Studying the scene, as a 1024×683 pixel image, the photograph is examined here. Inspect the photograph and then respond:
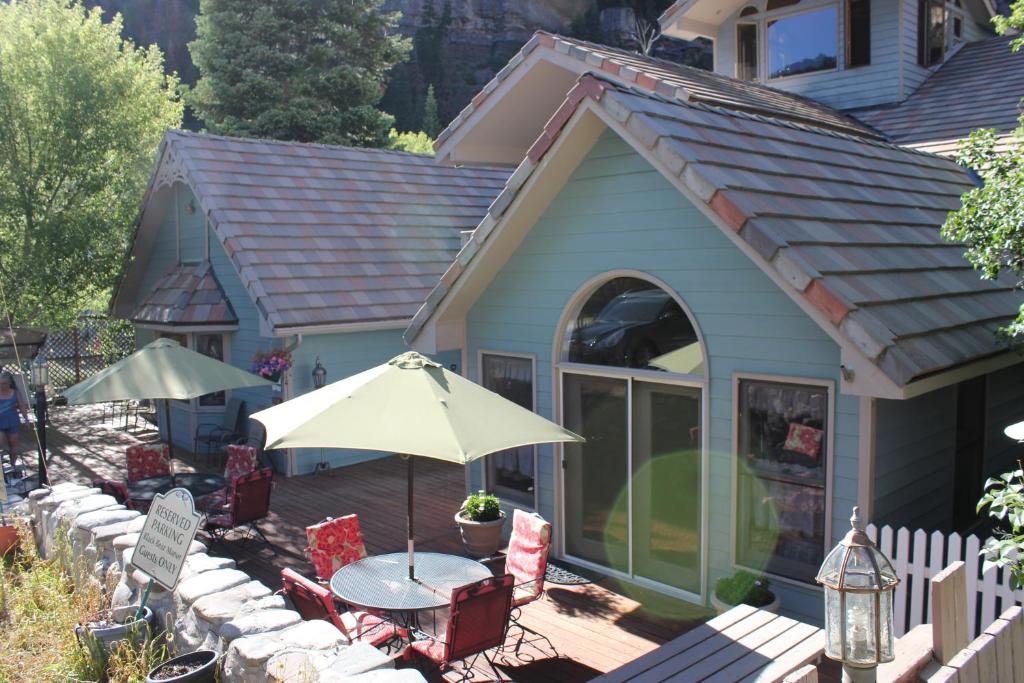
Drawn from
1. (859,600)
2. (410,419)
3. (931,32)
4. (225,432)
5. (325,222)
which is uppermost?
(931,32)

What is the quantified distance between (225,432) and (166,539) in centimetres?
824

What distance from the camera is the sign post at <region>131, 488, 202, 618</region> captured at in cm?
543

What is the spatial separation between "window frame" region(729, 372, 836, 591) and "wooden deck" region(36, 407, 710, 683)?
0.74 m

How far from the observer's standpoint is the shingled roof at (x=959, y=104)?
13.1 metres

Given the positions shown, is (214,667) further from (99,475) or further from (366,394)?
(99,475)

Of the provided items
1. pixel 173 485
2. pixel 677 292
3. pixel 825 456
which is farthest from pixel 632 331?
pixel 173 485

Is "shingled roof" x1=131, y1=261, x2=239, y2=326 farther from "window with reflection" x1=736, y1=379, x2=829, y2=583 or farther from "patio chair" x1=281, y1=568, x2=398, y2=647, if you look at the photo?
"window with reflection" x1=736, y1=379, x2=829, y2=583

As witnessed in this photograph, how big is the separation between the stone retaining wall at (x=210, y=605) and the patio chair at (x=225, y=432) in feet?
16.6

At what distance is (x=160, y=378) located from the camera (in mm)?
9188

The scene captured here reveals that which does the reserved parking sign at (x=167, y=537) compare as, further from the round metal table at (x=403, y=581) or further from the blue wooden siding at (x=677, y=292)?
the blue wooden siding at (x=677, y=292)

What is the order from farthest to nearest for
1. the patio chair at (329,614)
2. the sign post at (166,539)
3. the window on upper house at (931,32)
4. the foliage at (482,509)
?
the window on upper house at (931,32)
the foliage at (482,509)
the patio chair at (329,614)
the sign post at (166,539)

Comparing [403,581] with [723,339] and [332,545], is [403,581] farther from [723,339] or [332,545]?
[723,339]

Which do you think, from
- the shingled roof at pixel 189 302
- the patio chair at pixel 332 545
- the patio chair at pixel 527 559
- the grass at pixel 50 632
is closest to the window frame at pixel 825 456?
the patio chair at pixel 527 559

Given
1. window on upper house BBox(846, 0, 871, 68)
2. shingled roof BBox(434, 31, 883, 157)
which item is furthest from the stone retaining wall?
window on upper house BBox(846, 0, 871, 68)
